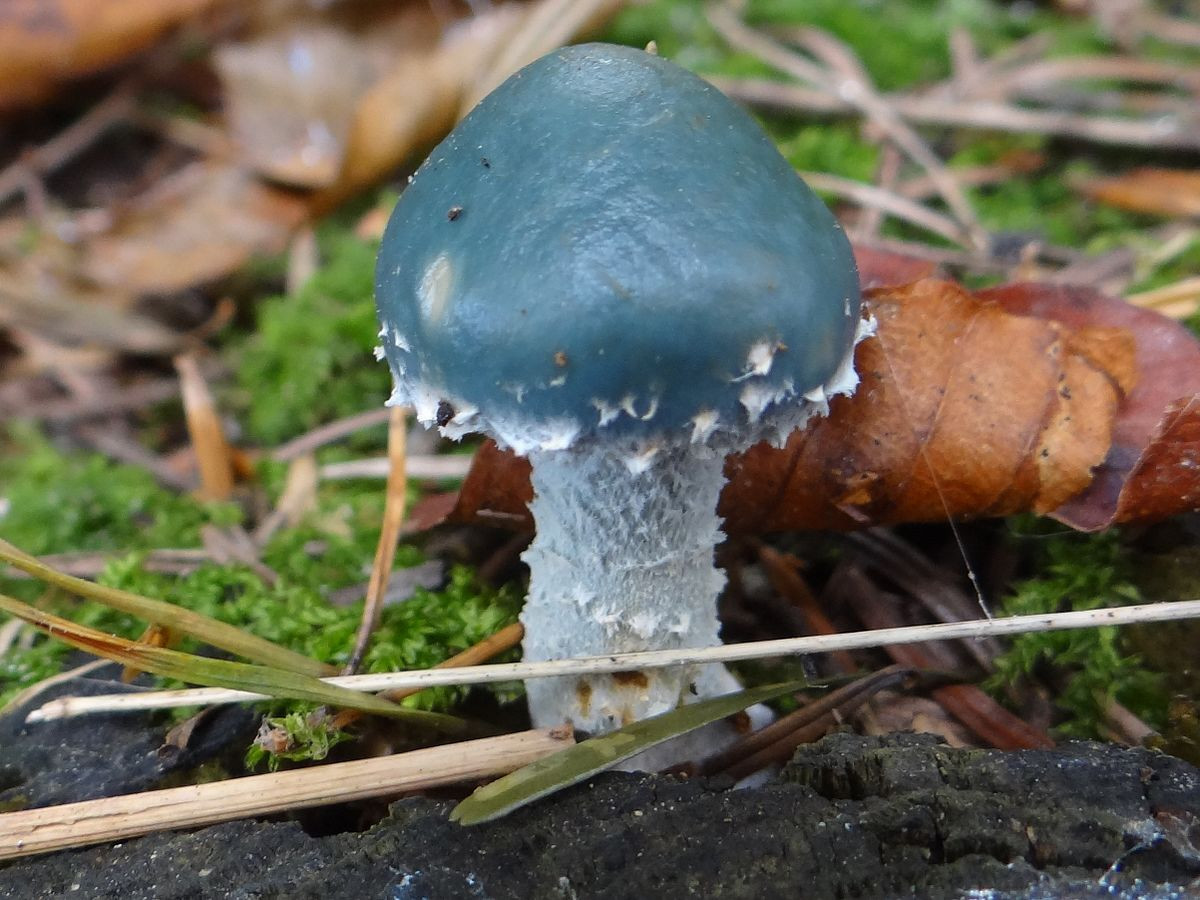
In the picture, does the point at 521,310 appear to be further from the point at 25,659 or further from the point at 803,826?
the point at 25,659

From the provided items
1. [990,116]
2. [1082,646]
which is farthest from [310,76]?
[1082,646]

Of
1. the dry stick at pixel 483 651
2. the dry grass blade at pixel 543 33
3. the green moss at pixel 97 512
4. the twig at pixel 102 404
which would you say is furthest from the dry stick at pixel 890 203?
the twig at pixel 102 404

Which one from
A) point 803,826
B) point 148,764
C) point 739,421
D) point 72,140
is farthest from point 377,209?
point 803,826

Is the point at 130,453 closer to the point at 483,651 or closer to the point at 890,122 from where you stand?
the point at 483,651

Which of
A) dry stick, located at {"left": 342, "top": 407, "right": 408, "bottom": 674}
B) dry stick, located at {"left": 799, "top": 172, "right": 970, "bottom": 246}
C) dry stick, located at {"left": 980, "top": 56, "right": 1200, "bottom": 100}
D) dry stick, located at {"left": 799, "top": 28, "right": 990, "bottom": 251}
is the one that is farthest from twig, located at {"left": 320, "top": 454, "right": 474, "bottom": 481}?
dry stick, located at {"left": 980, "top": 56, "right": 1200, "bottom": 100}

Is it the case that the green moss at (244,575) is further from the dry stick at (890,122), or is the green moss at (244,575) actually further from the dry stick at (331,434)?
the dry stick at (890,122)
